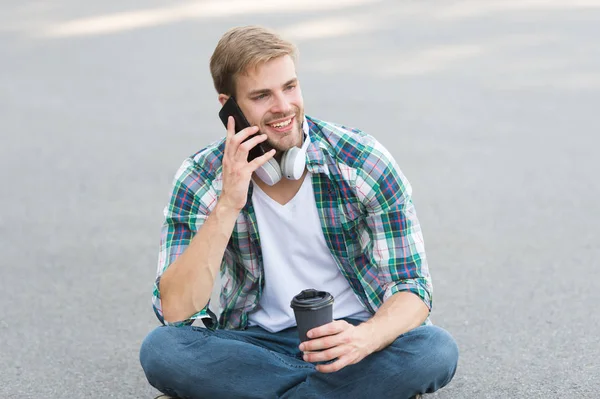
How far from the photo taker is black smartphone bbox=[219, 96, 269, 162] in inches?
149

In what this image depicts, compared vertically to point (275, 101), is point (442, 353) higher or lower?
lower

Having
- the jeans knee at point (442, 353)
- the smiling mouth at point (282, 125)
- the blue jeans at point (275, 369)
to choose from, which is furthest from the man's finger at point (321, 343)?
the smiling mouth at point (282, 125)

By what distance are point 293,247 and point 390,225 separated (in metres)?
0.36

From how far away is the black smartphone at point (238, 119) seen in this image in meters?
3.80

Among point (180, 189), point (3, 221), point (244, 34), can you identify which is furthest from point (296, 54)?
point (3, 221)

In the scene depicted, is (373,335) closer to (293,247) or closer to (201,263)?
(293,247)

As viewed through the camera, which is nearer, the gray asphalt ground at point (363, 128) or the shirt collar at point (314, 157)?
the shirt collar at point (314, 157)

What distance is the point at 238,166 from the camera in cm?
372

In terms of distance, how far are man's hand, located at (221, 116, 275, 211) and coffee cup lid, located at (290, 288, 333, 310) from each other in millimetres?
453

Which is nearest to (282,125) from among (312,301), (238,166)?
(238,166)

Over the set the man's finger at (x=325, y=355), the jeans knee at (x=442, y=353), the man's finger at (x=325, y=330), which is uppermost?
the man's finger at (x=325, y=330)

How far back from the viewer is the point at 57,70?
1004cm

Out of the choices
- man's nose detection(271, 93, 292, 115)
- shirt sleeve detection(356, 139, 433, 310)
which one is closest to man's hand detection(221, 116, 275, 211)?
man's nose detection(271, 93, 292, 115)

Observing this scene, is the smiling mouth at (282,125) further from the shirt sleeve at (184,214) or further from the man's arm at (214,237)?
the shirt sleeve at (184,214)
